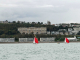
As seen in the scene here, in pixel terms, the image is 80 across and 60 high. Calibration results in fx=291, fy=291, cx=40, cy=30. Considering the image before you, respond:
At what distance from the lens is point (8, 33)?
147250 mm

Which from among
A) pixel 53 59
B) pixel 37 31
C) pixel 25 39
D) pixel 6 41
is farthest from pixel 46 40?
pixel 53 59

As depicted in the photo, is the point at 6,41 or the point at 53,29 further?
the point at 53,29

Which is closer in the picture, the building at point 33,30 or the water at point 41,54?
the water at point 41,54

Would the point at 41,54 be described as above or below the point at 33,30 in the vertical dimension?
above

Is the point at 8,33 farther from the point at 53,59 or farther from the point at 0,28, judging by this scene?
the point at 53,59

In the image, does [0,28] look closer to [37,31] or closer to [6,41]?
[37,31]

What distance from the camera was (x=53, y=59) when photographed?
34.6 m

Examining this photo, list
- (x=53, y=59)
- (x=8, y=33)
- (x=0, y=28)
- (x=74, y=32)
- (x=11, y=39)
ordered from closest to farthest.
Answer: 1. (x=53, y=59)
2. (x=11, y=39)
3. (x=8, y=33)
4. (x=0, y=28)
5. (x=74, y=32)

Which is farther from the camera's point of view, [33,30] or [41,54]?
[33,30]

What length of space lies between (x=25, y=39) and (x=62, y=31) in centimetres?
4162

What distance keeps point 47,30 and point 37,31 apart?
10779 millimetres

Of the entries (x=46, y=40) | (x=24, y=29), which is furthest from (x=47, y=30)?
(x=46, y=40)

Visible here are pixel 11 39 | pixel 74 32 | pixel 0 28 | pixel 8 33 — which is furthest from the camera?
pixel 74 32

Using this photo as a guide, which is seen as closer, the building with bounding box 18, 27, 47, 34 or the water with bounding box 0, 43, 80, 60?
the water with bounding box 0, 43, 80, 60
